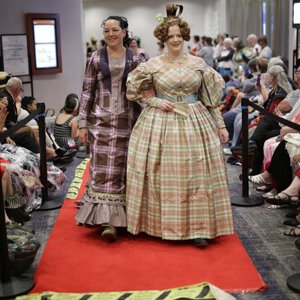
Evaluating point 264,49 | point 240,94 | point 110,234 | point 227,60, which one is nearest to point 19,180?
point 110,234

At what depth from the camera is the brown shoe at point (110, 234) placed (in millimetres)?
4094

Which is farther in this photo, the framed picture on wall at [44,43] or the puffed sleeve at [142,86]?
the framed picture on wall at [44,43]

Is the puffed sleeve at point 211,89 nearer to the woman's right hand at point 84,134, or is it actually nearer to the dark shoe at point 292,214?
the woman's right hand at point 84,134

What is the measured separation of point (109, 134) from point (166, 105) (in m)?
0.51

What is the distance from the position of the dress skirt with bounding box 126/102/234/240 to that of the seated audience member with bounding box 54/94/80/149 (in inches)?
129

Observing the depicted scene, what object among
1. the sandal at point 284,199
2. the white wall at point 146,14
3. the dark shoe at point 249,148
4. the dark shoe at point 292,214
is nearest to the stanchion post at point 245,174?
the sandal at point 284,199

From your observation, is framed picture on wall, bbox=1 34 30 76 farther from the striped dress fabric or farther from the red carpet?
the striped dress fabric

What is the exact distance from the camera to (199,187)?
4.00 metres

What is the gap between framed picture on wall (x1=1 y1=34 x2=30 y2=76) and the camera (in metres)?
9.01

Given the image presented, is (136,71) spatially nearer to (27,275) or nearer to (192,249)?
(192,249)

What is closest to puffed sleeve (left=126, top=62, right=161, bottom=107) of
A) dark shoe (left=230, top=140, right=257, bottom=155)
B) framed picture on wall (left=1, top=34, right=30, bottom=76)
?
dark shoe (left=230, top=140, right=257, bottom=155)

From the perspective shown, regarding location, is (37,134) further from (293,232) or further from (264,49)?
(264,49)

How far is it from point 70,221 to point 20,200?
437 mm

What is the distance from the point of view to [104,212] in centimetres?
416
